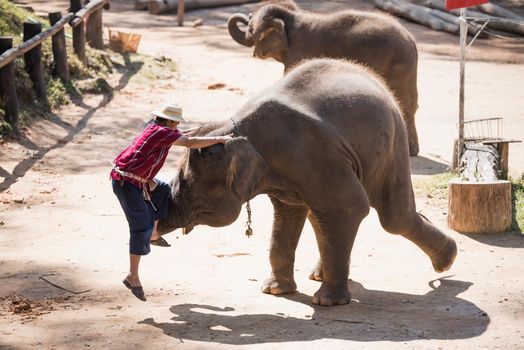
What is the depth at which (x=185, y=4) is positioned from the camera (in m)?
27.0

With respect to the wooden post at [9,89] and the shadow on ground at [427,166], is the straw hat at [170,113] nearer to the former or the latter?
the shadow on ground at [427,166]

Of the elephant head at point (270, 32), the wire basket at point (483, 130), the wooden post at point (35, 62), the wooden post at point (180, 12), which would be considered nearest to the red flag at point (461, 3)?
the elephant head at point (270, 32)

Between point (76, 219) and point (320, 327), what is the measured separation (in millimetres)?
3956

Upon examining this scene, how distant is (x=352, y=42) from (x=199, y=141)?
675 cm

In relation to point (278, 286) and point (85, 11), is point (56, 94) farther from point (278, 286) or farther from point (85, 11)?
point (278, 286)

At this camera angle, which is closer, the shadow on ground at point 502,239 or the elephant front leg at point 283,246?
the elephant front leg at point 283,246

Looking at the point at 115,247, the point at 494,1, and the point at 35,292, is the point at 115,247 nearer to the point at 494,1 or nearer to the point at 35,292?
the point at 35,292

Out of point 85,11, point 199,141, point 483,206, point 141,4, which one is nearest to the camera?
point 199,141

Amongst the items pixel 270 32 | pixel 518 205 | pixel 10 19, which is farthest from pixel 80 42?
pixel 518 205

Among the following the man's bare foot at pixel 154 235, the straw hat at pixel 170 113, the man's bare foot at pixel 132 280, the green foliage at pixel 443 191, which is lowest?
the green foliage at pixel 443 191

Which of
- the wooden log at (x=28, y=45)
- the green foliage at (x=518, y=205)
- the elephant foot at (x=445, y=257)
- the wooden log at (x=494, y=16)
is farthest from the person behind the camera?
the wooden log at (x=494, y=16)

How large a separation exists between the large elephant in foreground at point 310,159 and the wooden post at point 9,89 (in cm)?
650

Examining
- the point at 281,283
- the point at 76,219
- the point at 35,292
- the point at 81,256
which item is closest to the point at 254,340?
→ the point at 281,283

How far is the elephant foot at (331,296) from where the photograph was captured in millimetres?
7305
